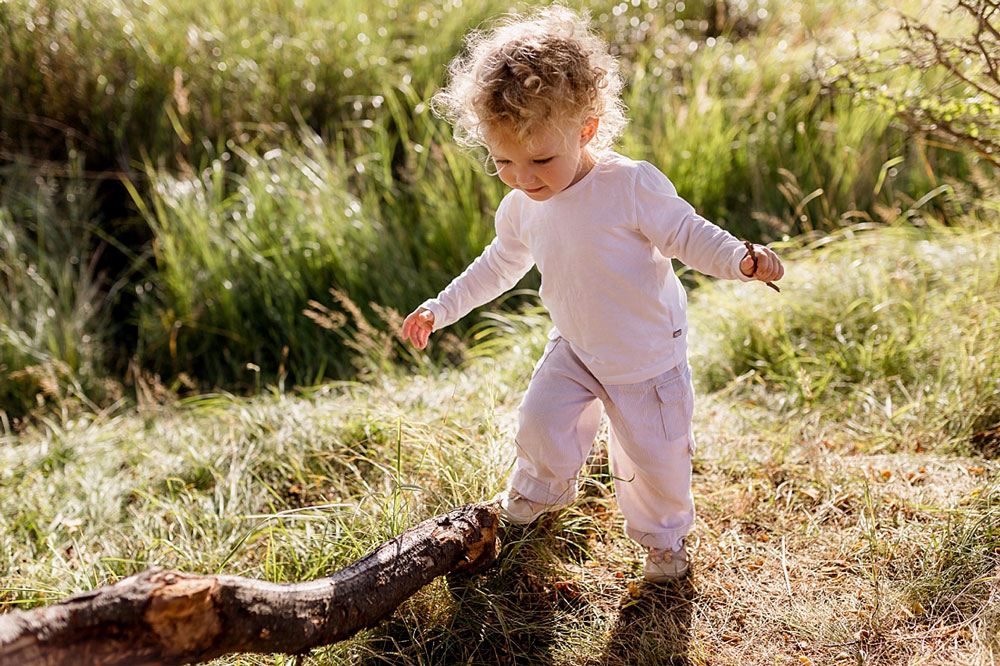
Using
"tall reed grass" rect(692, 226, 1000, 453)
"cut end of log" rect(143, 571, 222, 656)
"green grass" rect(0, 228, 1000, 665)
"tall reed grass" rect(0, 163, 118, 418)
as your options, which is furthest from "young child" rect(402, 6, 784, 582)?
"tall reed grass" rect(0, 163, 118, 418)

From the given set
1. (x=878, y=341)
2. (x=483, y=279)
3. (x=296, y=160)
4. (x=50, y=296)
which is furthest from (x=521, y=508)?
(x=50, y=296)

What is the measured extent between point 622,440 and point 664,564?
1.35ft

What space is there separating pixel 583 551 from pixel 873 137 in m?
3.70

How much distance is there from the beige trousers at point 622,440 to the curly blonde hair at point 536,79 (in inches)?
26.7

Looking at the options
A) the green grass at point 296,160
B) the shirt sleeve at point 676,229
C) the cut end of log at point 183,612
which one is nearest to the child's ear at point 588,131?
the shirt sleeve at point 676,229

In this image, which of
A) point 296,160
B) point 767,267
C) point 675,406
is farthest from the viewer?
point 296,160

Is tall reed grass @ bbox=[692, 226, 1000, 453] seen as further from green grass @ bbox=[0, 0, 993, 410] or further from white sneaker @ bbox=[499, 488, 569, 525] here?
white sneaker @ bbox=[499, 488, 569, 525]

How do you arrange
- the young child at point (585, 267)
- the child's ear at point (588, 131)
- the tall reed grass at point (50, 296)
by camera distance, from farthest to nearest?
the tall reed grass at point (50, 296) → the child's ear at point (588, 131) → the young child at point (585, 267)

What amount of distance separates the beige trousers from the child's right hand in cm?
35

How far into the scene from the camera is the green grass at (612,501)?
2.37m

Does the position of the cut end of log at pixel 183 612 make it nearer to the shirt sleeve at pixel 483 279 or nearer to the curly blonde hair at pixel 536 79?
the shirt sleeve at pixel 483 279

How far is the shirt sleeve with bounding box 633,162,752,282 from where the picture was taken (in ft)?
6.90

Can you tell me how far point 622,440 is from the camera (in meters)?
2.42

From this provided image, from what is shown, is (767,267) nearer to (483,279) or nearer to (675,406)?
(675,406)
